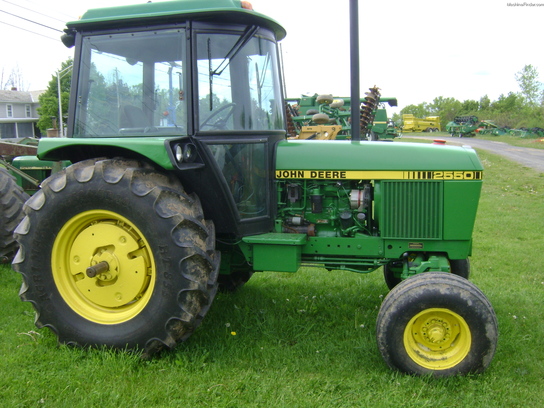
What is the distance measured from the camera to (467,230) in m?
3.80

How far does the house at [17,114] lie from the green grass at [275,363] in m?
47.9

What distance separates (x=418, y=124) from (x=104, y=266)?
49770 millimetres

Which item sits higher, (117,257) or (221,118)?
(221,118)

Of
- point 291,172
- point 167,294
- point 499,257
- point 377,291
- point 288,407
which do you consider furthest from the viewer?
point 499,257

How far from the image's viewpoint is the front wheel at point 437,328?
3.26 meters

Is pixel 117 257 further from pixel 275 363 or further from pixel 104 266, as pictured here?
pixel 275 363

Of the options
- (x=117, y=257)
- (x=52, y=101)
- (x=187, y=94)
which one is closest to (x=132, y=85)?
(x=187, y=94)

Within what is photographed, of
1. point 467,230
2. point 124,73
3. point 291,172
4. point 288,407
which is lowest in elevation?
point 288,407

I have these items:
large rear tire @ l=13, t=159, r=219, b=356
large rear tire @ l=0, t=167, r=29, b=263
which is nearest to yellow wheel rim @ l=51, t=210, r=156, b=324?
large rear tire @ l=13, t=159, r=219, b=356

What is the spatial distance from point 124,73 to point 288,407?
2599 millimetres

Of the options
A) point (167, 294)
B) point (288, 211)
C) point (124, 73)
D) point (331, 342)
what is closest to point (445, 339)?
point (331, 342)

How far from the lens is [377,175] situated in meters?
3.91

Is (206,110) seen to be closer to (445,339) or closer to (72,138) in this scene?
(72,138)

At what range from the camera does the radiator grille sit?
3.84m
